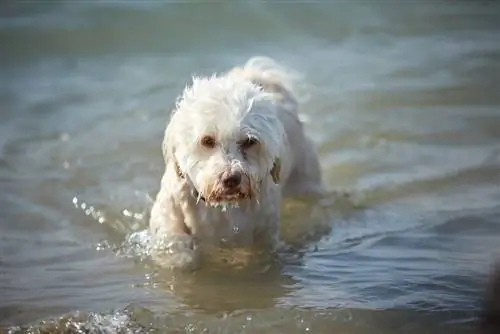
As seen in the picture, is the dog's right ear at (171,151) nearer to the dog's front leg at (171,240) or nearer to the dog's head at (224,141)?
the dog's head at (224,141)

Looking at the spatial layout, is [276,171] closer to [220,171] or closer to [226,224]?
[226,224]

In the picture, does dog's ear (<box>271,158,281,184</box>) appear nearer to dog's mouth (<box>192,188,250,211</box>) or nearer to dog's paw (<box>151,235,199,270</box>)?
dog's mouth (<box>192,188,250,211</box>)

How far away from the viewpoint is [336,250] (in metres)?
5.70

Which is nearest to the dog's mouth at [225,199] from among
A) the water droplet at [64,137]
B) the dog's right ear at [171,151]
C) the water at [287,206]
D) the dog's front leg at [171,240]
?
the dog's right ear at [171,151]

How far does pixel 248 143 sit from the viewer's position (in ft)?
16.6

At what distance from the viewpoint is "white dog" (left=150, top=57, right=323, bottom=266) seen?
502 cm

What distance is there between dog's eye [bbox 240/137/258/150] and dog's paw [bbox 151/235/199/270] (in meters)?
0.65

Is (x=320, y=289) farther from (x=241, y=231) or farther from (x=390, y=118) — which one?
(x=390, y=118)

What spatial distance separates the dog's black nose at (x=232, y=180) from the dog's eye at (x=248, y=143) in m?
0.20

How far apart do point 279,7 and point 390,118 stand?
398 centimetres

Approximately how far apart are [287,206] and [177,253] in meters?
1.37

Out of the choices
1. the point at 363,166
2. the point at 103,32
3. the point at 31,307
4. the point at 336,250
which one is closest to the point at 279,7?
the point at 103,32

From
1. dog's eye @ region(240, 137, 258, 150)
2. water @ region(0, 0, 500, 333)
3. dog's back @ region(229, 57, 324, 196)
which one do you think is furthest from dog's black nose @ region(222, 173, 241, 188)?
dog's back @ region(229, 57, 324, 196)

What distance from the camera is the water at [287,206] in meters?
4.84
